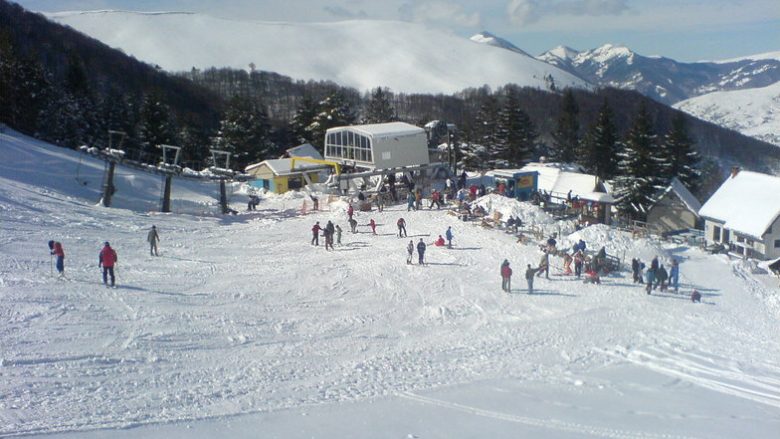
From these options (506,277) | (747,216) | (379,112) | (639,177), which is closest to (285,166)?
(639,177)

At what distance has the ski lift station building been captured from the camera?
41875mm

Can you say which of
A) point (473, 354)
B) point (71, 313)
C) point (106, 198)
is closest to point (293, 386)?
point (473, 354)

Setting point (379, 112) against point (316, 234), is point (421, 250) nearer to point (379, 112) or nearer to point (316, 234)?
point (316, 234)

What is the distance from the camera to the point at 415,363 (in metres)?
15.6

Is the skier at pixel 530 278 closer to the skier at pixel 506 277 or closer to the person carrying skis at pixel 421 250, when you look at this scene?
the skier at pixel 506 277

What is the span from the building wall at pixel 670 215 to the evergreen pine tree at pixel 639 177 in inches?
22.0

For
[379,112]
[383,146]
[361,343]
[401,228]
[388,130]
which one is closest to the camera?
[361,343]

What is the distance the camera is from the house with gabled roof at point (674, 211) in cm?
3838

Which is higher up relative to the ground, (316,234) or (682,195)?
(682,195)

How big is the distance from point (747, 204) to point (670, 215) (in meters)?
7.17

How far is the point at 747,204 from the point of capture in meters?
32.1

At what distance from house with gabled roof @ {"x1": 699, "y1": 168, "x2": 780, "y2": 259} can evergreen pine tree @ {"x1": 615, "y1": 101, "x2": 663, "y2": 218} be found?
547cm

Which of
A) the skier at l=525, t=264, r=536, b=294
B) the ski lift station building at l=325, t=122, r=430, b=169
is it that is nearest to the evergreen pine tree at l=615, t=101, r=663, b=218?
the ski lift station building at l=325, t=122, r=430, b=169

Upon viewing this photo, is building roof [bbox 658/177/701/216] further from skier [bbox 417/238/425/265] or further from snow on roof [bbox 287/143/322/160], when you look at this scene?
snow on roof [bbox 287/143/322/160]
